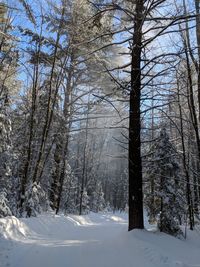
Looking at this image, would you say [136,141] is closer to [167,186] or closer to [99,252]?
[167,186]

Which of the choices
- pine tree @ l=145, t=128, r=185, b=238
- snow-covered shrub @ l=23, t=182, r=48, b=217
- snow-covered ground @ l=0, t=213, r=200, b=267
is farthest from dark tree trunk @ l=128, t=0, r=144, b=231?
snow-covered shrub @ l=23, t=182, r=48, b=217

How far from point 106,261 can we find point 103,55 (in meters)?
14.6

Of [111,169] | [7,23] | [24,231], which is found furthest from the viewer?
[111,169]

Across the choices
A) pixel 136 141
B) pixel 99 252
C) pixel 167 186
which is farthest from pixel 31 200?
pixel 99 252

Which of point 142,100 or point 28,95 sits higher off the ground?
point 28,95

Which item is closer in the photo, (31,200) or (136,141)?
(136,141)

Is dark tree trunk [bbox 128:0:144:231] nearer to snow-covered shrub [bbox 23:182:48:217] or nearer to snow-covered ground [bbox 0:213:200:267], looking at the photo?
snow-covered ground [bbox 0:213:200:267]

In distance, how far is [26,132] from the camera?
21938mm

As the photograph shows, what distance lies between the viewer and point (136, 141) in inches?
374

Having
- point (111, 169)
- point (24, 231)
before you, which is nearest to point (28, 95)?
point (24, 231)

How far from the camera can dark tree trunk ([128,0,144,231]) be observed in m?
9.08

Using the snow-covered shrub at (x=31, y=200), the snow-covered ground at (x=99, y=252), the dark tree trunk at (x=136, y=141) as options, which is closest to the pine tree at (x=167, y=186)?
the dark tree trunk at (x=136, y=141)

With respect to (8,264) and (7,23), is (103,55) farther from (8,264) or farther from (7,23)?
(8,264)

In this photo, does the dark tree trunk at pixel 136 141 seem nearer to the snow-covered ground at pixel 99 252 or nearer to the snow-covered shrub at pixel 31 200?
the snow-covered ground at pixel 99 252
